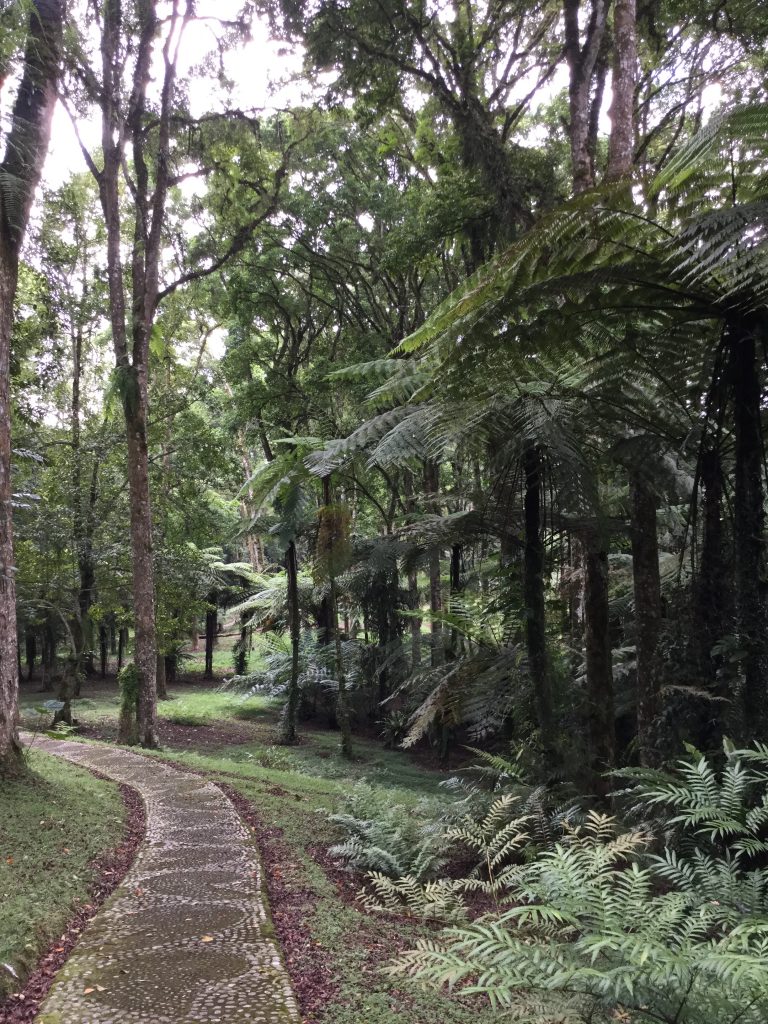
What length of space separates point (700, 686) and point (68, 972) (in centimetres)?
328

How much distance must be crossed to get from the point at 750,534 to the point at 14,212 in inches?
262

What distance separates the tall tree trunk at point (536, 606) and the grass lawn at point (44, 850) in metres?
3.07

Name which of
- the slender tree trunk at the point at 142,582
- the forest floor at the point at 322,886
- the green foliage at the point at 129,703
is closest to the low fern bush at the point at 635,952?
the forest floor at the point at 322,886

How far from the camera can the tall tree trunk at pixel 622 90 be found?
514 centimetres

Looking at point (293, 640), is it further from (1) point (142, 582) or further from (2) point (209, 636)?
(2) point (209, 636)

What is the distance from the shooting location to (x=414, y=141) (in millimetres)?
13188

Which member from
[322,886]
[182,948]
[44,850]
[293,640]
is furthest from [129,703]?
[182,948]

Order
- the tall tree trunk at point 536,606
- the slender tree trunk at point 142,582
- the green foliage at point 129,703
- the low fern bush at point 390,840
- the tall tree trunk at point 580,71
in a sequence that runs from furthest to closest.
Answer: the green foliage at point 129,703 < the slender tree trunk at point 142,582 < the tall tree trunk at point 580,71 < the tall tree trunk at point 536,606 < the low fern bush at point 390,840

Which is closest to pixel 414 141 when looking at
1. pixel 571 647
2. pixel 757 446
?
pixel 571 647

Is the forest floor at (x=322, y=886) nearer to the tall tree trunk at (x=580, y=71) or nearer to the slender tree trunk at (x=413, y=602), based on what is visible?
the slender tree trunk at (x=413, y=602)

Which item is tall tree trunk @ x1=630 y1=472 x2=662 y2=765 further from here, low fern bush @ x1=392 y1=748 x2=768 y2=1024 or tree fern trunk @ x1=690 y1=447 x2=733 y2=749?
low fern bush @ x1=392 y1=748 x2=768 y2=1024

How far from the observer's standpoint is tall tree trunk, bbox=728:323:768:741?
113 inches

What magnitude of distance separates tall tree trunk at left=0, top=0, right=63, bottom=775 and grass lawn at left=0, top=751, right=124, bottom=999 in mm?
556

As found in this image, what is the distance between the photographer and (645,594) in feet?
16.3
